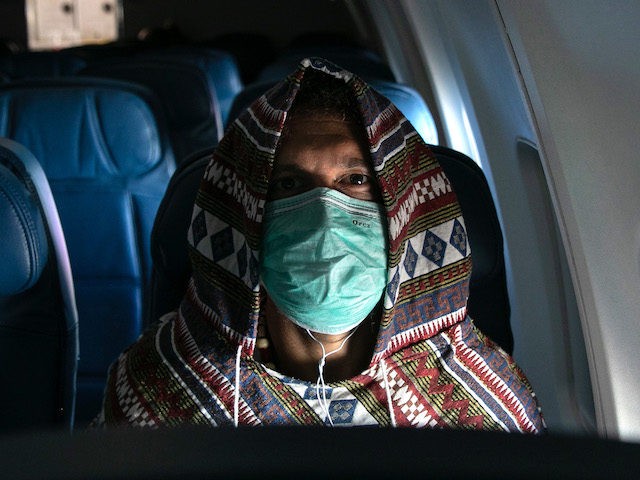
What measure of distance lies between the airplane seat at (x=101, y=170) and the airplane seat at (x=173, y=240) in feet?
2.37

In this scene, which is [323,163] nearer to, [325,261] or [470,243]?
[325,261]

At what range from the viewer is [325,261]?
1.62 meters

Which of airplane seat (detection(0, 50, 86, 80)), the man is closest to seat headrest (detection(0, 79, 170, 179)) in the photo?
the man

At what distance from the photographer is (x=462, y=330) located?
1723 millimetres

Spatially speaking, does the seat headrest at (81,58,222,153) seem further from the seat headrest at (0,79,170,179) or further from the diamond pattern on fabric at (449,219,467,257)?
the diamond pattern on fabric at (449,219,467,257)

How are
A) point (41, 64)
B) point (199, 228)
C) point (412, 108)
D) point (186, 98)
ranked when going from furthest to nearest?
point (41, 64)
point (186, 98)
point (412, 108)
point (199, 228)

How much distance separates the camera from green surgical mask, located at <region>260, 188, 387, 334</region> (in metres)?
1.62

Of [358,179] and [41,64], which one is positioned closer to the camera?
[358,179]

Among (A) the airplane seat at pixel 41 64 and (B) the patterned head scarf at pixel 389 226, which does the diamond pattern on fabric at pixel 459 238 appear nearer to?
(B) the patterned head scarf at pixel 389 226

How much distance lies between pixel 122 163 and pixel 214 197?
1004 millimetres

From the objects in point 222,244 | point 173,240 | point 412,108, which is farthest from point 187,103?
point 222,244

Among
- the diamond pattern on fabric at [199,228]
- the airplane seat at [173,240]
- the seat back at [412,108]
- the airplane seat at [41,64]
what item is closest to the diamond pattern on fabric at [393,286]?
the diamond pattern on fabric at [199,228]

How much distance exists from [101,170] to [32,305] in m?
0.85

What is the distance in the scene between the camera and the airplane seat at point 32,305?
1.78 m
